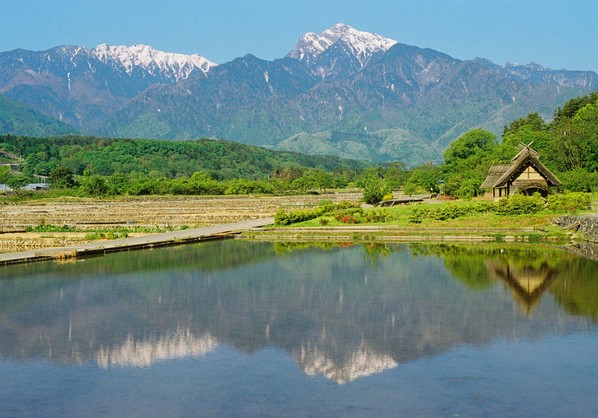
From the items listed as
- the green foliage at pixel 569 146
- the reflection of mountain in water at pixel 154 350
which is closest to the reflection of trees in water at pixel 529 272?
the reflection of mountain in water at pixel 154 350

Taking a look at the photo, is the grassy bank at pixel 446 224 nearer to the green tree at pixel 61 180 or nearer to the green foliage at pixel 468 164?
the green foliage at pixel 468 164

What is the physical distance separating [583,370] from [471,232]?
2885cm

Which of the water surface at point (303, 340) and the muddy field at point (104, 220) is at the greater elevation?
the muddy field at point (104, 220)

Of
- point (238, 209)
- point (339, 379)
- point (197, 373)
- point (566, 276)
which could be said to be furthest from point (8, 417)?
point (238, 209)

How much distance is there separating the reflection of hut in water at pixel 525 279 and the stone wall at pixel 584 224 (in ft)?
32.9

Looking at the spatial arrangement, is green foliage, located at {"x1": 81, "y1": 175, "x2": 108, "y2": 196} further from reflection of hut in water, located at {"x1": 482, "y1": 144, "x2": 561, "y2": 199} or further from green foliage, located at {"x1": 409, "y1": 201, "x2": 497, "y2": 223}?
green foliage, located at {"x1": 409, "y1": 201, "x2": 497, "y2": 223}

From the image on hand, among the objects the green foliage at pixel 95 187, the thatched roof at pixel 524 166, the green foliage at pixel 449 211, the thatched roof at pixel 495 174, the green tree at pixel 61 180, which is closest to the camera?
the green foliage at pixel 449 211

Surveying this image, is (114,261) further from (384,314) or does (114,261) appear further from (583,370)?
(583,370)

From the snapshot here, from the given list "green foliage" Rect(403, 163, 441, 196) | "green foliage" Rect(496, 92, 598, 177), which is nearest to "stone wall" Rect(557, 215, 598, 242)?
"green foliage" Rect(496, 92, 598, 177)

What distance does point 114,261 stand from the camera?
36.8 meters

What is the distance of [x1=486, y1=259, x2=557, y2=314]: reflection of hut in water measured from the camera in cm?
2494

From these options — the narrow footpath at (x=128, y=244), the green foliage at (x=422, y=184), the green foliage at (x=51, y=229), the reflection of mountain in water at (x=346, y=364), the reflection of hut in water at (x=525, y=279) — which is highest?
the green foliage at (x=422, y=184)

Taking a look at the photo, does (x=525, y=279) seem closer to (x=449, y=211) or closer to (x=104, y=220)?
(x=449, y=211)

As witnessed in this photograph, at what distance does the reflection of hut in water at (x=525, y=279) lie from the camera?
2494 cm
